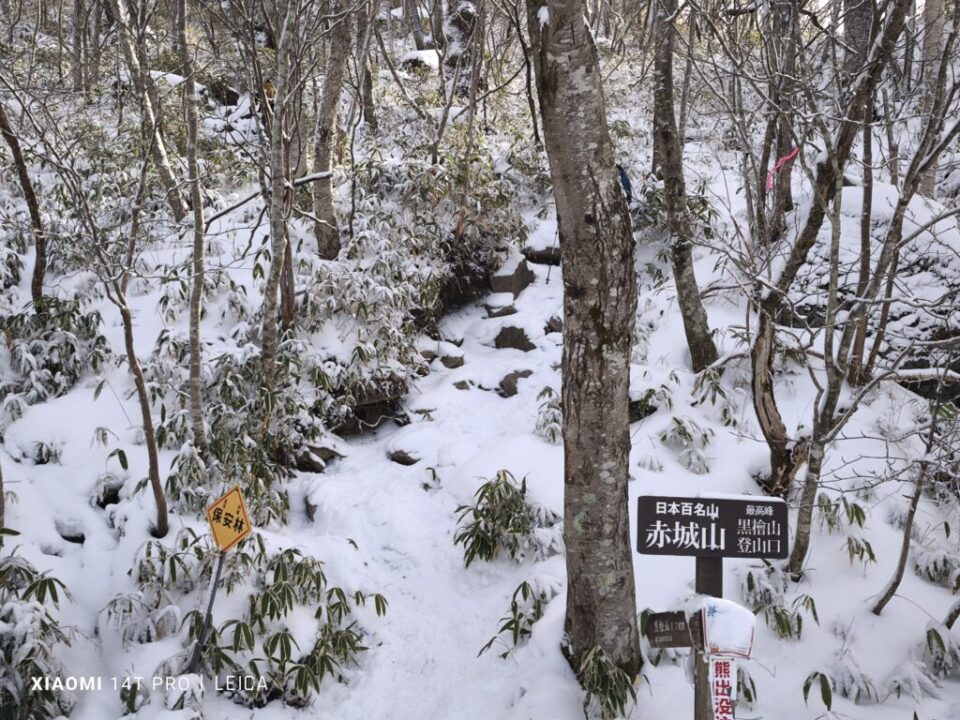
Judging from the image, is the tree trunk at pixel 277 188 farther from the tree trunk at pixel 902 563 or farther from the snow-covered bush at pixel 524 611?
the tree trunk at pixel 902 563

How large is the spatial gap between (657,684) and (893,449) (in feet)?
10.7

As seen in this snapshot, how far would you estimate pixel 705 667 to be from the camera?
285cm

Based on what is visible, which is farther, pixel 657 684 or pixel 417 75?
pixel 417 75

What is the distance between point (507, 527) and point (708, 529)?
236 centimetres

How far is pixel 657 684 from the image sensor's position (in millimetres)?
3787

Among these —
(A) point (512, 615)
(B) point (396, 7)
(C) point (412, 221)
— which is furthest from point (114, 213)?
(B) point (396, 7)

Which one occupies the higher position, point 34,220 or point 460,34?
point 460,34

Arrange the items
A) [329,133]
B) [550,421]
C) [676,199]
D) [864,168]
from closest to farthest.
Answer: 1. [864,168]
2. [550,421]
3. [676,199]
4. [329,133]

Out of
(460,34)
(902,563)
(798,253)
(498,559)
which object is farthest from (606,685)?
(460,34)

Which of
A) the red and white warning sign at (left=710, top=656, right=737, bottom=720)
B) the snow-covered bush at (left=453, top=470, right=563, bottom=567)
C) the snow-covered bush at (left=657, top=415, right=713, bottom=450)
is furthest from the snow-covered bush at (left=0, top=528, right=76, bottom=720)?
the snow-covered bush at (left=657, top=415, right=713, bottom=450)

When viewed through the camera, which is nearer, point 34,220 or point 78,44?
point 34,220

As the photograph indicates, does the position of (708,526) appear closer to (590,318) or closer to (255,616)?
(590,318)

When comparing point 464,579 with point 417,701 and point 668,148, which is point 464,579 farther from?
point 668,148

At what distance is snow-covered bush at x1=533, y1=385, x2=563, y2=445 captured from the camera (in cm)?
599
